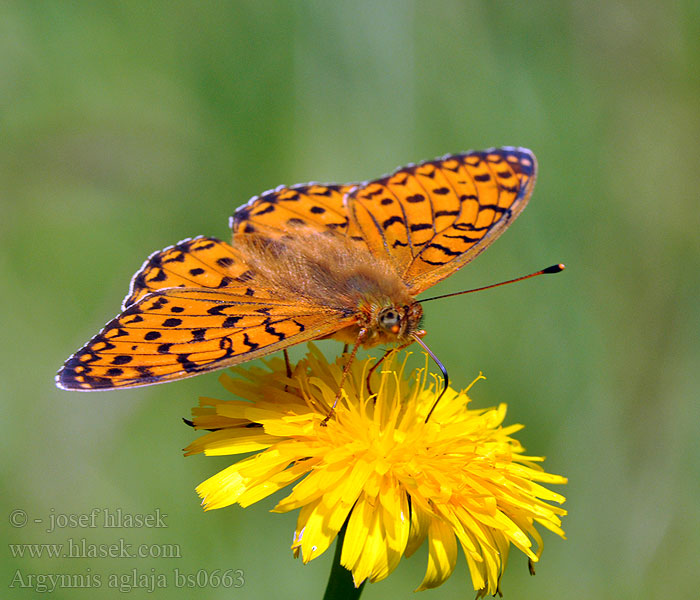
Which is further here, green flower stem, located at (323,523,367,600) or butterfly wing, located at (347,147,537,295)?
butterfly wing, located at (347,147,537,295)

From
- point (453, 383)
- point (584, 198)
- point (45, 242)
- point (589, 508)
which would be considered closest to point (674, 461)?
point (589, 508)

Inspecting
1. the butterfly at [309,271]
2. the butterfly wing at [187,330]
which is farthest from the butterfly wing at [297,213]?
the butterfly wing at [187,330]

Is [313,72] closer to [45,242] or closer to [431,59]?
[431,59]

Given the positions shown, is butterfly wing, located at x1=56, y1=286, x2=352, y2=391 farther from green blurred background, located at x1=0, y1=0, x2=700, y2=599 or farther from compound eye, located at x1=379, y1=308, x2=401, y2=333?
green blurred background, located at x1=0, y1=0, x2=700, y2=599

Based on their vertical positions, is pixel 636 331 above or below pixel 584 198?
below

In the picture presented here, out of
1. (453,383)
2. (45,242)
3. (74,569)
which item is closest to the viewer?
(74,569)

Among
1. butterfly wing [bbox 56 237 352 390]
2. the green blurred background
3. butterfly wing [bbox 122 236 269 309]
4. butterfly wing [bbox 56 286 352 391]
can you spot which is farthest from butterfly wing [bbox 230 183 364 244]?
the green blurred background

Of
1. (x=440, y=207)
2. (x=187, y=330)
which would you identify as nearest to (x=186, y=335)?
(x=187, y=330)
